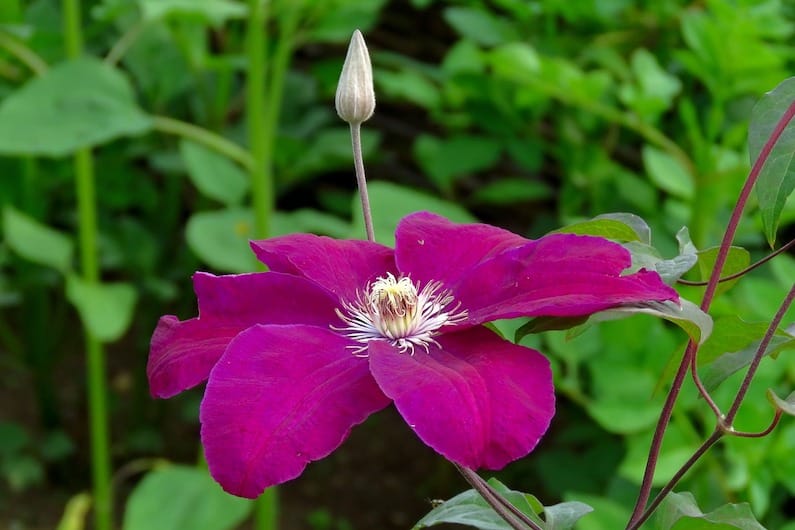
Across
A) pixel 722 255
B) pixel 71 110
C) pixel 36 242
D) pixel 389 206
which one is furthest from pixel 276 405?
pixel 36 242

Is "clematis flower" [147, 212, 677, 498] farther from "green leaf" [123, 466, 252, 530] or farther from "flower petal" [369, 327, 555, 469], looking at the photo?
"green leaf" [123, 466, 252, 530]

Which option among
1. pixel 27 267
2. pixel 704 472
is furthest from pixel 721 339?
pixel 27 267

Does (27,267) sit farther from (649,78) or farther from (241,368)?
(241,368)

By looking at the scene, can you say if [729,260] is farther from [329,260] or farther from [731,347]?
[329,260]

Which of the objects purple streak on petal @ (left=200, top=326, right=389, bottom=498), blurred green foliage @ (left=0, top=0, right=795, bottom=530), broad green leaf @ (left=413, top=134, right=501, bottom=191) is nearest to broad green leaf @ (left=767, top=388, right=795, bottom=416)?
purple streak on petal @ (left=200, top=326, right=389, bottom=498)

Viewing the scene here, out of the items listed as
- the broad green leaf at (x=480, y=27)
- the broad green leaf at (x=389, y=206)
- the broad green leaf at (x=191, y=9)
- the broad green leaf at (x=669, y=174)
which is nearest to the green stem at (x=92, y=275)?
the broad green leaf at (x=191, y=9)
